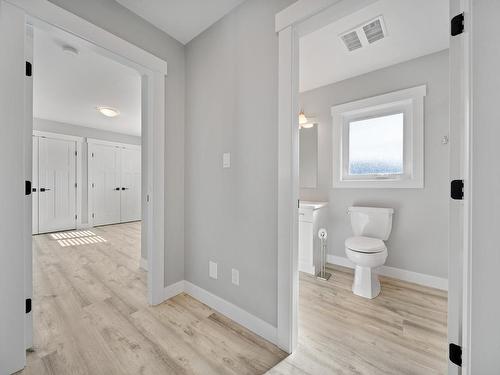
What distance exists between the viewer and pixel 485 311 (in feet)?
2.63

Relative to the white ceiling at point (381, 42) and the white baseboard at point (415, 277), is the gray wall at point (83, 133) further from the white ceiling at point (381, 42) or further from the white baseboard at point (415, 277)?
the white baseboard at point (415, 277)

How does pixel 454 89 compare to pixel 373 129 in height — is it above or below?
below

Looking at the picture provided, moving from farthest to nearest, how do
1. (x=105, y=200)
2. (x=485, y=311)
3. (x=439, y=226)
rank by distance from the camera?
(x=105, y=200) < (x=439, y=226) < (x=485, y=311)

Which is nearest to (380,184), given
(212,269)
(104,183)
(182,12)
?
(212,269)

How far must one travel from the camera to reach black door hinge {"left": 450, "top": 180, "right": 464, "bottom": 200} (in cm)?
86

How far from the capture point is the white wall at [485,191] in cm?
79

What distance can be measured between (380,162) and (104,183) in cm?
606

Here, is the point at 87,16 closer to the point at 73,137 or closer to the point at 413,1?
the point at 413,1

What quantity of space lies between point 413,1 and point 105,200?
6543 mm

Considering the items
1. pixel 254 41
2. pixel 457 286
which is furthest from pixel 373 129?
pixel 457 286

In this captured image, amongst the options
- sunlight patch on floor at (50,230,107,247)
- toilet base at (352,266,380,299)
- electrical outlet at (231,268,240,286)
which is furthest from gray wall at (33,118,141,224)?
toilet base at (352,266,380,299)

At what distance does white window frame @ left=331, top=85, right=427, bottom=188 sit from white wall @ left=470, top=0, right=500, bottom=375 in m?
1.70

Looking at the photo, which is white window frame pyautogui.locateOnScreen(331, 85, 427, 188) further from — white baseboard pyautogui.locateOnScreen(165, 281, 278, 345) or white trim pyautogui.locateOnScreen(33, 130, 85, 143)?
white trim pyautogui.locateOnScreen(33, 130, 85, 143)

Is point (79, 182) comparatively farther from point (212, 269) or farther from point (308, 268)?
point (308, 268)
